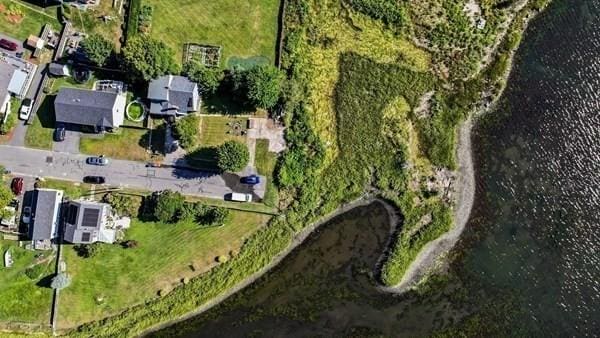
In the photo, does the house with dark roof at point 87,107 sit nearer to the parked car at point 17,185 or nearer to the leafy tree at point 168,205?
the parked car at point 17,185

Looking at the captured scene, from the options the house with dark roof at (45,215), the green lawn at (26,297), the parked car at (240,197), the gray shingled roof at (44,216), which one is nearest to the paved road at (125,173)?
the parked car at (240,197)

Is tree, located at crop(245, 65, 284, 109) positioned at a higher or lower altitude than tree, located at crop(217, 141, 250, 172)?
higher

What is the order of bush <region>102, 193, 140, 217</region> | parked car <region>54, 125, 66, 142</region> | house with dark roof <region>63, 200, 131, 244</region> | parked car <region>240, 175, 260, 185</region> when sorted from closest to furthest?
1. house with dark roof <region>63, 200, 131, 244</region>
2. parked car <region>240, 175, 260, 185</region>
3. bush <region>102, 193, 140, 217</region>
4. parked car <region>54, 125, 66, 142</region>

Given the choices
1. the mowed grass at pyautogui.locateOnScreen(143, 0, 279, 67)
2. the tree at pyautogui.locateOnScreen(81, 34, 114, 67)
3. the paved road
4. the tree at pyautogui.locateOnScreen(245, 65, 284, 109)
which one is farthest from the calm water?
the tree at pyautogui.locateOnScreen(81, 34, 114, 67)

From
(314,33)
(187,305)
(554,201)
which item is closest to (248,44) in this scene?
(314,33)

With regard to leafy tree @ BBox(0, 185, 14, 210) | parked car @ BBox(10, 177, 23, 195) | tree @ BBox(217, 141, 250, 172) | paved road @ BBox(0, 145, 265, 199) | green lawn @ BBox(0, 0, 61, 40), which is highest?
green lawn @ BBox(0, 0, 61, 40)

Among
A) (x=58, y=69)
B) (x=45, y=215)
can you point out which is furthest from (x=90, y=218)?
(x=58, y=69)

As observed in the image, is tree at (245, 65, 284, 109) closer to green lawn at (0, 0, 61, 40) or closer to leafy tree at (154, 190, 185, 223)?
leafy tree at (154, 190, 185, 223)
